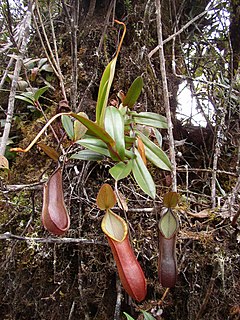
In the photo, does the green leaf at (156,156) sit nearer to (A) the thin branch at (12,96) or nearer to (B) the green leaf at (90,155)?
(B) the green leaf at (90,155)

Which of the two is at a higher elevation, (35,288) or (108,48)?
(108,48)

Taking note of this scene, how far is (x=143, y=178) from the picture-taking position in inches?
27.6

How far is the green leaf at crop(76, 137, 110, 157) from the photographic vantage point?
72cm

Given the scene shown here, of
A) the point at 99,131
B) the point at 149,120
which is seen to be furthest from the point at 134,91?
the point at 99,131

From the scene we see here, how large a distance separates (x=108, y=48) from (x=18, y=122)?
56 centimetres

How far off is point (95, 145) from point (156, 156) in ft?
0.59

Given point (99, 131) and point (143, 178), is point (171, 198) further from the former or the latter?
point (99, 131)

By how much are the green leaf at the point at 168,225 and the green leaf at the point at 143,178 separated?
61 mm

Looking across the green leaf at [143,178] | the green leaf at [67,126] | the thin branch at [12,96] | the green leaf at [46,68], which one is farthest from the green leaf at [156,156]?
the green leaf at [46,68]

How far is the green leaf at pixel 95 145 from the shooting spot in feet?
2.35

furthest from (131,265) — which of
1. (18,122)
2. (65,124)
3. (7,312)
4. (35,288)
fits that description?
(18,122)

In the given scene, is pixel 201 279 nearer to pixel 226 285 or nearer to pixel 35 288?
pixel 226 285

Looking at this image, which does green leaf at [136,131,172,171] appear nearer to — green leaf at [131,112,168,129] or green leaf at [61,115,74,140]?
green leaf at [131,112,168,129]

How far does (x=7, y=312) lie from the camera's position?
39.7 inches
